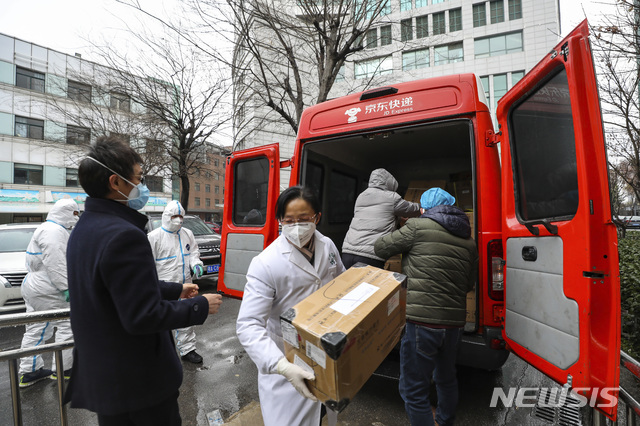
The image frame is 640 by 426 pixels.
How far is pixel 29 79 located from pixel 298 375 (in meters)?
29.9

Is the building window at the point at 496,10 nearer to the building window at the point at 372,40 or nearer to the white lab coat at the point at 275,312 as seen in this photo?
the building window at the point at 372,40

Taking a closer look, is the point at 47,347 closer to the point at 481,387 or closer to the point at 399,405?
the point at 399,405

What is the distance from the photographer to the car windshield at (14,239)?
19.8ft

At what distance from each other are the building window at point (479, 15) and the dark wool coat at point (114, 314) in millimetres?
28358

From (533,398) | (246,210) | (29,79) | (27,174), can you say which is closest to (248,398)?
(246,210)

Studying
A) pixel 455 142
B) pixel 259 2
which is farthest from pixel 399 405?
pixel 259 2

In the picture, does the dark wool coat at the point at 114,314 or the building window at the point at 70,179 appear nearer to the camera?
the dark wool coat at the point at 114,314

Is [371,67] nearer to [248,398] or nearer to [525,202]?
[525,202]

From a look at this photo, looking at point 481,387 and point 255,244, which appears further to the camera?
point 255,244

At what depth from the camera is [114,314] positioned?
1335mm

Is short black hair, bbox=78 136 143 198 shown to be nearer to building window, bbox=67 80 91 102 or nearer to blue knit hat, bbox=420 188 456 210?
blue knit hat, bbox=420 188 456 210

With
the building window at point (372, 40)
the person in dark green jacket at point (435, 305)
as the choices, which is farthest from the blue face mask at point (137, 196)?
the building window at point (372, 40)

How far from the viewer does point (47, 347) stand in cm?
196

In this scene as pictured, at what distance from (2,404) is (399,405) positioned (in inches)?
146
